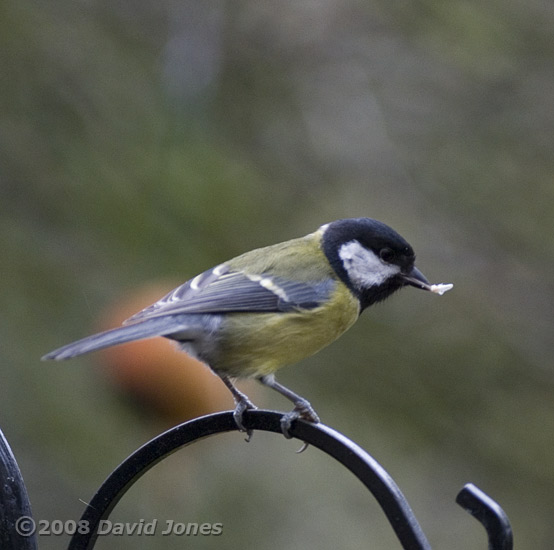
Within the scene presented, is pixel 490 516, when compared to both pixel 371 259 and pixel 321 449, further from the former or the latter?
pixel 371 259

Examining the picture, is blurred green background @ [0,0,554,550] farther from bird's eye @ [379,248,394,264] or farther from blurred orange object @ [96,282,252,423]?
bird's eye @ [379,248,394,264]

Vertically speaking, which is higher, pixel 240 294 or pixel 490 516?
pixel 240 294

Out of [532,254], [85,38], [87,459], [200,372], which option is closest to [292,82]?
[85,38]

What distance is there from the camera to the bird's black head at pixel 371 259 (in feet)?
6.84

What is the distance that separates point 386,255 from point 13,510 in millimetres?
1020

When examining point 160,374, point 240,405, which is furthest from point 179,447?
point 160,374

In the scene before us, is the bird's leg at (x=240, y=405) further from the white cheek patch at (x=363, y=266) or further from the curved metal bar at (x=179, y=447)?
the white cheek patch at (x=363, y=266)

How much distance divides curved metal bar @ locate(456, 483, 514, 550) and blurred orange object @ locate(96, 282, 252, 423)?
1383 mm

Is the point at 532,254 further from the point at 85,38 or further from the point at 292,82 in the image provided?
the point at 85,38

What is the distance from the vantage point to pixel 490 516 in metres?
1.24

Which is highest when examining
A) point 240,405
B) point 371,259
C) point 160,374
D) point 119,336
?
point 371,259

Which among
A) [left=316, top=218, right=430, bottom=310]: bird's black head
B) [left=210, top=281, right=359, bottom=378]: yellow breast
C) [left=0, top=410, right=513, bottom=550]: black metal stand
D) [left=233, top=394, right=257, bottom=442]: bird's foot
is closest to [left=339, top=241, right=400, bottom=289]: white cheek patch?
[left=316, top=218, right=430, bottom=310]: bird's black head

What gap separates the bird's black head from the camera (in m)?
2.08

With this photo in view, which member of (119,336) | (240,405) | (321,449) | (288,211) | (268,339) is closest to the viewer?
(321,449)
